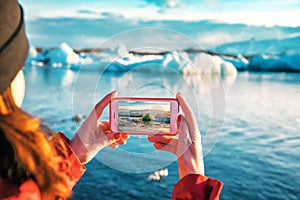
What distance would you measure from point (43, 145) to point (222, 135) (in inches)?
267

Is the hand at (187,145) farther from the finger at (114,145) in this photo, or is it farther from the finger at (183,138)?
the finger at (114,145)

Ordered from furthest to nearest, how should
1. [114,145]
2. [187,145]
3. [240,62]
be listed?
[240,62] < [114,145] < [187,145]

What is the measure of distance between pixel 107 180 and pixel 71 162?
4.43 metres

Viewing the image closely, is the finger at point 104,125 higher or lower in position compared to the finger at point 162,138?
higher

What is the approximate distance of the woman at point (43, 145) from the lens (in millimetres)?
562

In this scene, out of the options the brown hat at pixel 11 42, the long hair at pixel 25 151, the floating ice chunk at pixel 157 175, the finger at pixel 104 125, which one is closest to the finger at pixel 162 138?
the finger at pixel 104 125

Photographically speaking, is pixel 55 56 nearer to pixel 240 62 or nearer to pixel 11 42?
pixel 240 62

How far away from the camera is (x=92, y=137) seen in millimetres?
894

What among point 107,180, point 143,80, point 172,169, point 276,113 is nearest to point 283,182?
point 172,169

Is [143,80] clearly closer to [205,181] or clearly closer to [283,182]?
[205,181]

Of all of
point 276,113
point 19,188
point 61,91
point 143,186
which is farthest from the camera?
point 61,91

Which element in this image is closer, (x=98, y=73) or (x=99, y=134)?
(x=99, y=134)

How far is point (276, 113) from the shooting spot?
9141 mm

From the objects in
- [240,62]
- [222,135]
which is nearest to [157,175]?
[222,135]
